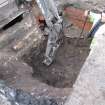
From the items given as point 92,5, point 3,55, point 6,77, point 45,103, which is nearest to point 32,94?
point 45,103

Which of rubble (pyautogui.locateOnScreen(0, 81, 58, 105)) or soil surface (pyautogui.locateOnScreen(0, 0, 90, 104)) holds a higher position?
rubble (pyautogui.locateOnScreen(0, 81, 58, 105))

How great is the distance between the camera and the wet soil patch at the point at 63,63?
4.44 m

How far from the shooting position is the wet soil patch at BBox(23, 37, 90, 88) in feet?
14.6

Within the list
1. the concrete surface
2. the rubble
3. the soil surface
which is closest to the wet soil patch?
the soil surface

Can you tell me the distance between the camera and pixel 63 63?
4.86m

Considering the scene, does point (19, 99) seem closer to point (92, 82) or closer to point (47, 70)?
point (92, 82)

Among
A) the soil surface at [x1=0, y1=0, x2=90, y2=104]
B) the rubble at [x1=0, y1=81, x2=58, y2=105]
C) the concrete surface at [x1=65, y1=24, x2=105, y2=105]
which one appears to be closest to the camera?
the concrete surface at [x1=65, y1=24, x2=105, y2=105]

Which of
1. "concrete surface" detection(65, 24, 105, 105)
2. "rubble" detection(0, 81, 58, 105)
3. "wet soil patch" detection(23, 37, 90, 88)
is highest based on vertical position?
"concrete surface" detection(65, 24, 105, 105)

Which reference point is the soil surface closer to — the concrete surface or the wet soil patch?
the wet soil patch

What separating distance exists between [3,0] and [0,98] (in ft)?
7.40

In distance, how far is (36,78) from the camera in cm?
436

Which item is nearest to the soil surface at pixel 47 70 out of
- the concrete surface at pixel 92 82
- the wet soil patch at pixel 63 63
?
the wet soil patch at pixel 63 63

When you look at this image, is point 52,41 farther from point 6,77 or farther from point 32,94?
point 32,94

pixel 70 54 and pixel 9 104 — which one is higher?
pixel 9 104
